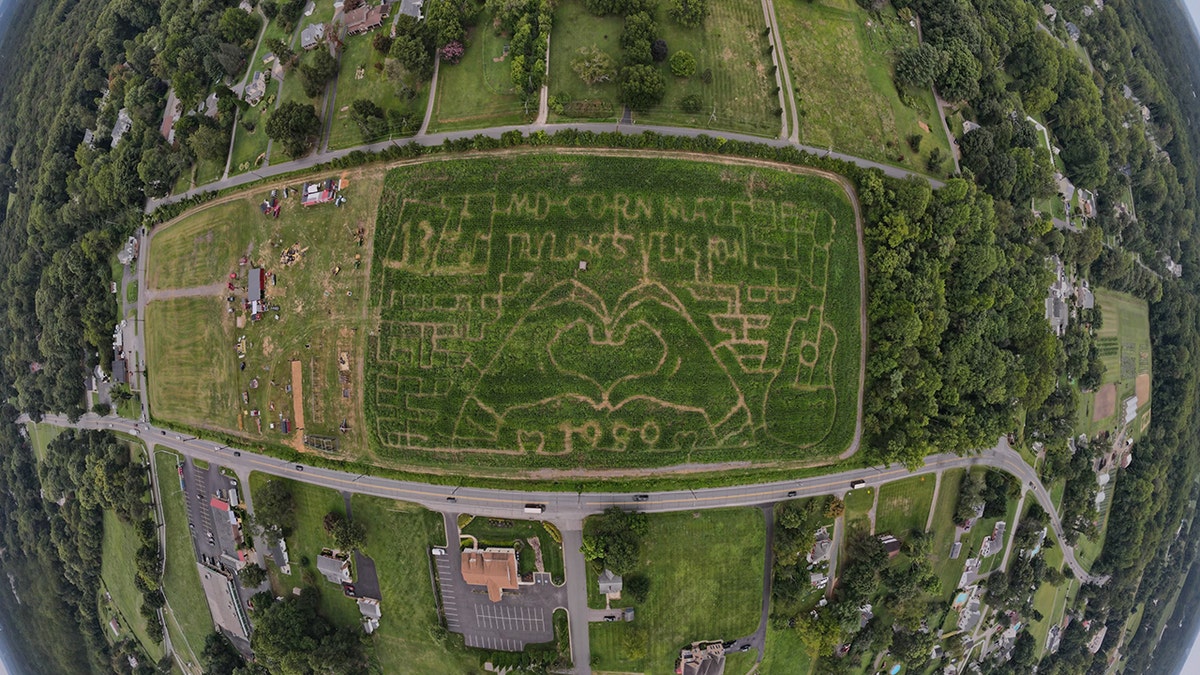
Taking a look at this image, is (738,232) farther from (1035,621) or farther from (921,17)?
(1035,621)

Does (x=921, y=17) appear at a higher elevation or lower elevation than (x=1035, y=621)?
higher

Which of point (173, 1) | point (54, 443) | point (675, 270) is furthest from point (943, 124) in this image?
point (54, 443)

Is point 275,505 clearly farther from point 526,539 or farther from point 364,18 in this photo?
point 364,18

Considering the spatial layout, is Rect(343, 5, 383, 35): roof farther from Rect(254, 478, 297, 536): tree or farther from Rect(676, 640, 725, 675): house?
Rect(676, 640, 725, 675): house

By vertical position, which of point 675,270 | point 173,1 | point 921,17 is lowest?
point 675,270

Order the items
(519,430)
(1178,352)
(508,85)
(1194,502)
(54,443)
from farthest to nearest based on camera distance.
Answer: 1. (1194,502)
2. (1178,352)
3. (54,443)
4. (508,85)
5. (519,430)

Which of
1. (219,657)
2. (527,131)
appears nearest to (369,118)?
(527,131)

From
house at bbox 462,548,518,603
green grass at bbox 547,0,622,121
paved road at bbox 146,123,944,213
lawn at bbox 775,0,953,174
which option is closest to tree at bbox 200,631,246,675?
house at bbox 462,548,518,603

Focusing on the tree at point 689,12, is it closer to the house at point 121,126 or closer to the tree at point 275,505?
the tree at point 275,505
